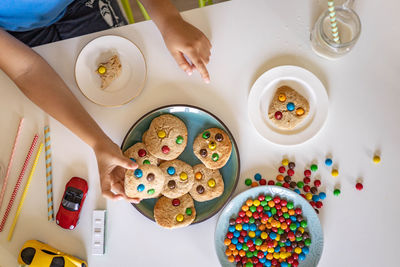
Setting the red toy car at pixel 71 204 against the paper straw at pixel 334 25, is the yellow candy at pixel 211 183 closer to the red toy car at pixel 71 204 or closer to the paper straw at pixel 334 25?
the red toy car at pixel 71 204

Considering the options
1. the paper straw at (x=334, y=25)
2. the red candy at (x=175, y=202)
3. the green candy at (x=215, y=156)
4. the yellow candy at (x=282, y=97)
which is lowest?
the red candy at (x=175, y=202)

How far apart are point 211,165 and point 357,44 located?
1.96ft

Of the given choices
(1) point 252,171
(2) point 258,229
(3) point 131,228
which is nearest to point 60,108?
(3) point 131,228

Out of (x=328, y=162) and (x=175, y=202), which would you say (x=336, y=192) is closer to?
(x=328, y=162)

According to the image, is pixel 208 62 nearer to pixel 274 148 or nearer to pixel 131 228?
pixel 274 148

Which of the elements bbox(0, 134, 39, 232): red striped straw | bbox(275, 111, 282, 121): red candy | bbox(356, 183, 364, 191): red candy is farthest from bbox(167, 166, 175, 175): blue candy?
bbox(356, 183, 364, 191): red candy

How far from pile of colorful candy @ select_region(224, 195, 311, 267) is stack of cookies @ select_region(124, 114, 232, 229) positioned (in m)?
0.13

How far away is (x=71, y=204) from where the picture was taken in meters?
1.05

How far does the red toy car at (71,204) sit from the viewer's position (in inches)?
41.4

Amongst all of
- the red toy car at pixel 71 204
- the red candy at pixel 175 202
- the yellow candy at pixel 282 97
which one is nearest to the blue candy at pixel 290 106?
the yellow candy at pixel 282 97

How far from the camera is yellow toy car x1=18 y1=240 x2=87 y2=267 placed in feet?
3.33

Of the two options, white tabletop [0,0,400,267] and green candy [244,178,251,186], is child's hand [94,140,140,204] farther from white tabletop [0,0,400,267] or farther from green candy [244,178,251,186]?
green candy [244,178,251,186]

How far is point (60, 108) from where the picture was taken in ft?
3.37

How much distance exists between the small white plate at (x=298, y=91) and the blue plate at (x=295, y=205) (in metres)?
0.16
